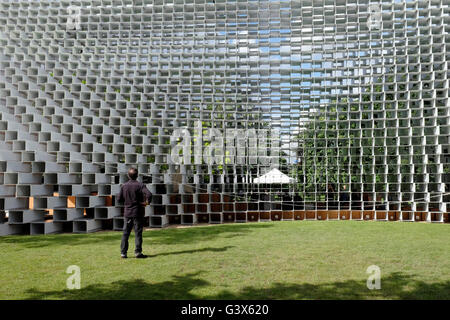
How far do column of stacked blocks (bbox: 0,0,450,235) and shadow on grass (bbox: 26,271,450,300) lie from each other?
19.9 feet

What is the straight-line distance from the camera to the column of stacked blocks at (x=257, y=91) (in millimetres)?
10812

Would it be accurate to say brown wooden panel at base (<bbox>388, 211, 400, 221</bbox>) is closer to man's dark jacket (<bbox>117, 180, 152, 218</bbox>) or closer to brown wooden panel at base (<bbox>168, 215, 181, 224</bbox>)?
brown wooden panel at base (<bbox>168, 215, 181, 224</bbox>)

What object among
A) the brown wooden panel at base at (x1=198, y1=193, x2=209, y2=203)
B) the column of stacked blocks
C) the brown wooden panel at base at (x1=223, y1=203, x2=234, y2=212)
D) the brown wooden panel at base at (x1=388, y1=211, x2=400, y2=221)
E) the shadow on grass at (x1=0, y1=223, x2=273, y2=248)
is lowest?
the brown wooden panel at base at (x1=388, y1=211, x2=400, y2=221)

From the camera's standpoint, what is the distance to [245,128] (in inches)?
463

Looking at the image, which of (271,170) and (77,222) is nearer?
(77,222)

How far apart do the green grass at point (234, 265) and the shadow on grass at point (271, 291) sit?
0.04ft

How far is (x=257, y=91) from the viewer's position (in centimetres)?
1200

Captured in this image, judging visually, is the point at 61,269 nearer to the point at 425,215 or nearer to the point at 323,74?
the point at 323,74

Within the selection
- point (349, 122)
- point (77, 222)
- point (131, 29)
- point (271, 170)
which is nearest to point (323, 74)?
point (349, 122)

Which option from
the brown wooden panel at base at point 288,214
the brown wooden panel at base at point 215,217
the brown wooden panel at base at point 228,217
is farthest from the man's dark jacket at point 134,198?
the brown wooden panel at base at point 288,214

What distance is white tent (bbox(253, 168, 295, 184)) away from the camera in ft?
38.0

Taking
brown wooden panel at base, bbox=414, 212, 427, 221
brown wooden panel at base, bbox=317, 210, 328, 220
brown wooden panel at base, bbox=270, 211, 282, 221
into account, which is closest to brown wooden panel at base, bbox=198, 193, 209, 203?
brown wooden panel at base, bbox=270, 211, 282, 221

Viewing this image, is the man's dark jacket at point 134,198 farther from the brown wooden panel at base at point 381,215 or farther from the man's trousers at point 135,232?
the brown wooden panel at base at point 381,215

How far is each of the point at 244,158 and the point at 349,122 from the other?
3.89 m
